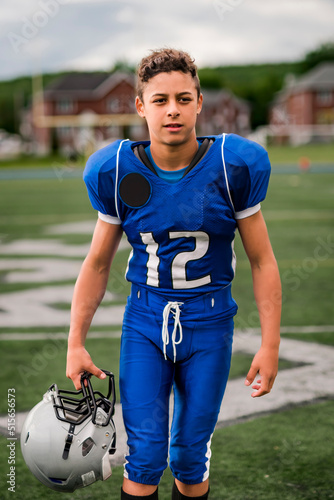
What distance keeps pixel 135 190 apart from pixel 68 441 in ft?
2.75

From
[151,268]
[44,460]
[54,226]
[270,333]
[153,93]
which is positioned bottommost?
[54,226]

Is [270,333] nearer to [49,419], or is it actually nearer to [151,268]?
[151,268]

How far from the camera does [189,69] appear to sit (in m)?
2.43

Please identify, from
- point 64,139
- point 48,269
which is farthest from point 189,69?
point 64,139

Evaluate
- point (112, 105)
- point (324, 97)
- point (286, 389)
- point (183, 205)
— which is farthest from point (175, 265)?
point (324, 97)

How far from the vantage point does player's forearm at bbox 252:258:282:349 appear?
246 centimetres

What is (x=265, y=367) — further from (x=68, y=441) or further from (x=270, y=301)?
(x=68, y=441)

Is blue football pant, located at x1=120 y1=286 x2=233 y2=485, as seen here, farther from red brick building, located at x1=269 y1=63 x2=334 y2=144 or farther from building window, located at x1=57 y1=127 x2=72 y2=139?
red brick building, located at x1=269 y1=63 x2=334 y2=144

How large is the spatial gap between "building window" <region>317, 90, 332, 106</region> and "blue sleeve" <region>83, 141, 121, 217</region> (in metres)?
81.7

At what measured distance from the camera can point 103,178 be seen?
245cm

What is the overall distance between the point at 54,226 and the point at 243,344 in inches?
296

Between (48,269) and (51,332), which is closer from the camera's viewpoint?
(51,332)

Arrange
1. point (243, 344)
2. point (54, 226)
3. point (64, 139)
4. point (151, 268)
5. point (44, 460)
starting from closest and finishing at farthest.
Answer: point (44, 460)
point (151, 268)
point (243, 344)
point (54, 226)
point (64, 139)

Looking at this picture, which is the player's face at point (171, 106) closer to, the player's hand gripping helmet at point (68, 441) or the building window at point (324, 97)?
the player's hand gripping helmet at point (68, 441)
